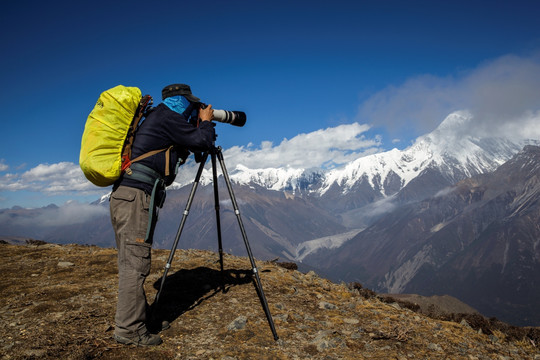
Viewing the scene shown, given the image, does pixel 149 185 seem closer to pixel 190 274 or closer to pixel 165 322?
pixel 165 322

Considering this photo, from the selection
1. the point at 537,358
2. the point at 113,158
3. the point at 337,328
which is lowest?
the point at 537,358

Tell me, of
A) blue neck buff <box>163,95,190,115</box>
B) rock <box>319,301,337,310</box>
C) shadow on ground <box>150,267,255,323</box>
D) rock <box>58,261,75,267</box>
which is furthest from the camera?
rock <box>58,261,75,267</box>

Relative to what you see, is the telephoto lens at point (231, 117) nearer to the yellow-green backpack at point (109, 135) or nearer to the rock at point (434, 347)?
the yellow-green backpack at point (109, 135)

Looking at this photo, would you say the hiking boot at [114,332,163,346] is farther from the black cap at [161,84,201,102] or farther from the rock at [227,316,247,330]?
the black cap at [161,84,201,102]

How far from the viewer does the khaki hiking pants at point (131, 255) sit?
5.05 meters

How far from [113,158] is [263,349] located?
4012 millimetres

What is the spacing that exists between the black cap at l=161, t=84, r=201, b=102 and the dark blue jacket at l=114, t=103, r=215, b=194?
1.21 feet

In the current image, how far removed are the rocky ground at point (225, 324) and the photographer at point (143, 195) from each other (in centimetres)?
58

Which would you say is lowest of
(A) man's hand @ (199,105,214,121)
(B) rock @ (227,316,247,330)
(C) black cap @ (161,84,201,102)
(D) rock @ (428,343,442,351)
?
(D) rock @ (428,343,442,351)

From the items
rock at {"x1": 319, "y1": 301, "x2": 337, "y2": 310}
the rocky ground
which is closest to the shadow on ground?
the rocky ground

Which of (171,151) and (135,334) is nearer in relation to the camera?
(135,334)

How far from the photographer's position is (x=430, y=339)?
6180mm

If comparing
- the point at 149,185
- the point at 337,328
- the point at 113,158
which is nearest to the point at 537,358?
the point at 337,328

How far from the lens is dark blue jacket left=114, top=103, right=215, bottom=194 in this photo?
552cm
